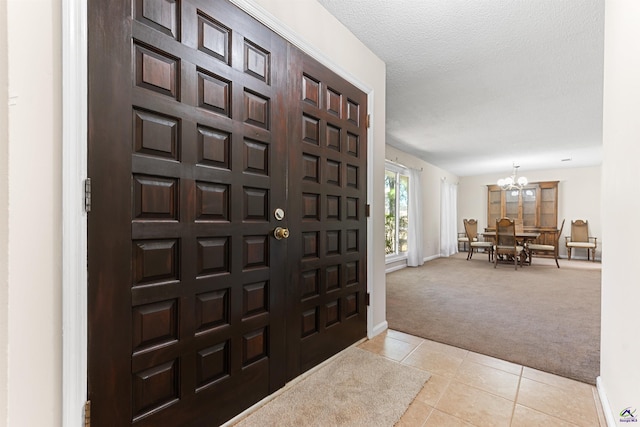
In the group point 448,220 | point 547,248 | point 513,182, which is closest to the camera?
point 547,248

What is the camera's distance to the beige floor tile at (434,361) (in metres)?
1.84

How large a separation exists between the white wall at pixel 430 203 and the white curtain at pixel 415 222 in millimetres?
330

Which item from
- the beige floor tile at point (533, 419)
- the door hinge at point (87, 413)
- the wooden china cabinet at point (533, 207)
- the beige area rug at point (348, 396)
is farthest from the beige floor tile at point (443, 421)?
the wooden china cabinet at point (533, 207)

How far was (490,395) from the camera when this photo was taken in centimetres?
158

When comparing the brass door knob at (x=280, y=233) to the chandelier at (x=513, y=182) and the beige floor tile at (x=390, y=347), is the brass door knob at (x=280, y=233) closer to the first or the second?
the beige floor tile at (x=390, y=347)

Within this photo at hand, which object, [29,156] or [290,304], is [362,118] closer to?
[290,304]

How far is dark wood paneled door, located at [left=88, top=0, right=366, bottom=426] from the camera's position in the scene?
979 millimetres

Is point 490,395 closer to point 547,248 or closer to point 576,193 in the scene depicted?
point 547,248

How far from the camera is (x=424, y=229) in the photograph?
6758 mm

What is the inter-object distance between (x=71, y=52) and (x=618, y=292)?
2.34m

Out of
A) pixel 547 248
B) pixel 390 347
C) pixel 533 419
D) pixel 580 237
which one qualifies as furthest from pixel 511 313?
pixel 580 237

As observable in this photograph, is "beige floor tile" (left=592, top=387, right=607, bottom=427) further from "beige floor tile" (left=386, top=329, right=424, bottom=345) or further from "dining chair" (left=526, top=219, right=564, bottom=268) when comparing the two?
"dining chair" (left=526, top=219, right=564, bottom=268)

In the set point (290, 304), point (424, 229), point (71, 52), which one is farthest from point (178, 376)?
point (424, 229)

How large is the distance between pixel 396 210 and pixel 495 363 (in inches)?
162
